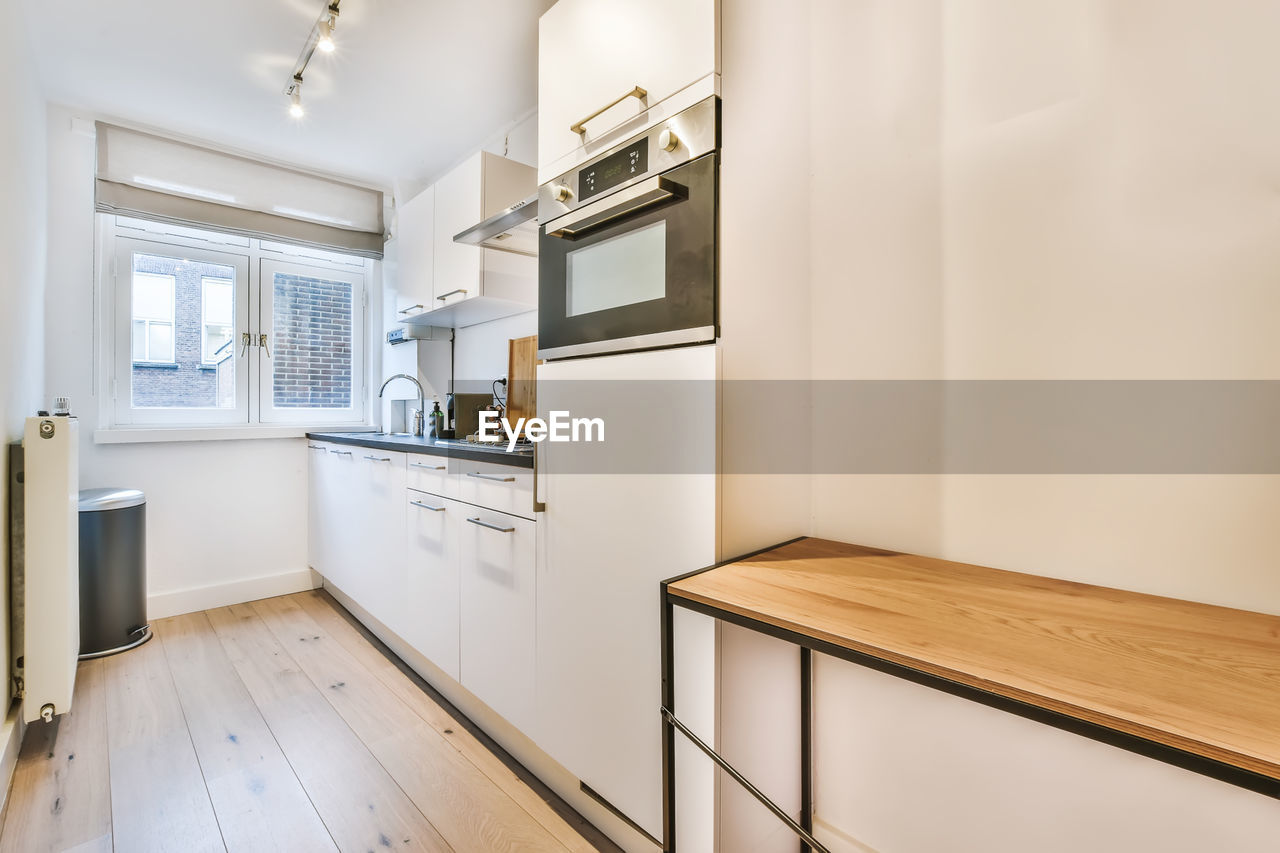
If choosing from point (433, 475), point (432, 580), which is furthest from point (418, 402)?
point (432, 580)

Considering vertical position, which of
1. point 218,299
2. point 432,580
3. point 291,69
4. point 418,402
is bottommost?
point 432,580

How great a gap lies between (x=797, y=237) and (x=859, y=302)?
22 cm

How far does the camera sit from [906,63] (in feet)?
4.16

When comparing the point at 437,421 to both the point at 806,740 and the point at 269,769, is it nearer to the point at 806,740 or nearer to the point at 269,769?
the point at 269,769

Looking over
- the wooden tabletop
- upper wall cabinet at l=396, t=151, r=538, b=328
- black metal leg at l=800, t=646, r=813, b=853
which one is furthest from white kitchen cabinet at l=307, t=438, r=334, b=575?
the wooden tabletop

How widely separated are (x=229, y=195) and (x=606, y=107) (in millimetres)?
2923

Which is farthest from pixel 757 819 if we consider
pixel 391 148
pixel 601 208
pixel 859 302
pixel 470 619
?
pixel 391 148

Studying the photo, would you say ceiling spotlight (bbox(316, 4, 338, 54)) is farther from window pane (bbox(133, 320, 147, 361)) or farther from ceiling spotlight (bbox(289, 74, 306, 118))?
window pane (bbox(133, 320, 147, 361))

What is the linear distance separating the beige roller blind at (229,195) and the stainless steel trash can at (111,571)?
4.87 ft

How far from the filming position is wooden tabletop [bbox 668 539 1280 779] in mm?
552

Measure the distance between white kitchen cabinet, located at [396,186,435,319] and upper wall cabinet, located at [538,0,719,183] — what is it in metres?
1.46

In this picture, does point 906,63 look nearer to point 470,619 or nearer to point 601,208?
point 601,208

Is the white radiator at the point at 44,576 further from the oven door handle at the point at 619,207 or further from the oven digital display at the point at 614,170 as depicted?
the oven digital display at the point at 614,170

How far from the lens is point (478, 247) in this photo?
96.8 inches
